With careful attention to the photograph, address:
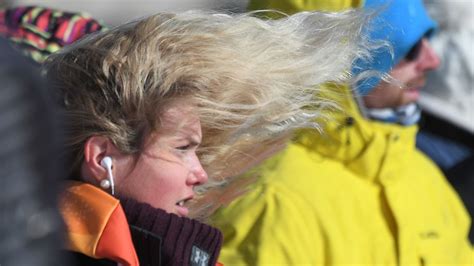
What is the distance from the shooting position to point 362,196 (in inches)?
86.2

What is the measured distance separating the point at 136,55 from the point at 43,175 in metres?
0.94

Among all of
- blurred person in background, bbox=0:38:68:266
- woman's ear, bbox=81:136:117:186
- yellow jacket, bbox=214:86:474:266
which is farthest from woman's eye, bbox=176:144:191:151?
blurred person in background, bbox=0:38:68:266

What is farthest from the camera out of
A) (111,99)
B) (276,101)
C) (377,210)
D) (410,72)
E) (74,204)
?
(410,72)

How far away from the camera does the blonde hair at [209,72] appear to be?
1.28 m

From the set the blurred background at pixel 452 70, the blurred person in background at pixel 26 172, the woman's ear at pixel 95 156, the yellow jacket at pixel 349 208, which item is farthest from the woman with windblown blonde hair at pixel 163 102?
the blurred background at pixel 452 70

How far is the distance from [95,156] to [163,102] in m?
0.12

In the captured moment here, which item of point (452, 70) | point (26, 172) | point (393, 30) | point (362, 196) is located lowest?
point (452, 70)

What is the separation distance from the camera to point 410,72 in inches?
101

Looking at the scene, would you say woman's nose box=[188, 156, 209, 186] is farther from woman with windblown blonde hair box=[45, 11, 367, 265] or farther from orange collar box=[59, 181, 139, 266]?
orange collar box=[59, 181, 139, 266]

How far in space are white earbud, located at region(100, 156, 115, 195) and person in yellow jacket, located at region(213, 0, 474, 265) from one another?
1.86 ft

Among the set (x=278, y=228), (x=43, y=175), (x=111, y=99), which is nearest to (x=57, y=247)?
(x=43, y=175)

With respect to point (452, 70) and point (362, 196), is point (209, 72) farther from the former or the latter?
point (452, 70)

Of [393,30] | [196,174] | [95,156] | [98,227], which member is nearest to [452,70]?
[393,30]

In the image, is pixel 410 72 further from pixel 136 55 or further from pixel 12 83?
pixel 12 83
